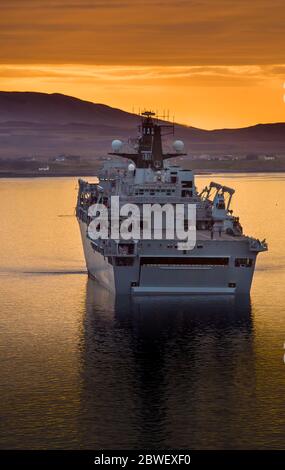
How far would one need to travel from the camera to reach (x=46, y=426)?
44.2 meters

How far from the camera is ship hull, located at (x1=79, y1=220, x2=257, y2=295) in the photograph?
6744 centimetres

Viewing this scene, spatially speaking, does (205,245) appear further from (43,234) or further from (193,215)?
(43,234)

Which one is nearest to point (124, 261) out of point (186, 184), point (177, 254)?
point (177, 254)

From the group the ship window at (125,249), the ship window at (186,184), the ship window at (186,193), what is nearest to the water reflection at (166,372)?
the ship window at (125,249)

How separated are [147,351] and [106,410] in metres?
10.9

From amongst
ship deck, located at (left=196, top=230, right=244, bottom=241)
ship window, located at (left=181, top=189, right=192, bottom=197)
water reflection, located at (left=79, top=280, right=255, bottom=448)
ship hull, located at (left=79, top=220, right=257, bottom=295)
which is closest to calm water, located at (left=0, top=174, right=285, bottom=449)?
water reflection, located at (left=79, top=280, right=255, bottom=448)

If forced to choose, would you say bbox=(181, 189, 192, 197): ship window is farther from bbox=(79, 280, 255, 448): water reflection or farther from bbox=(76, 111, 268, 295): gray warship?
bbox=(79, 280, 255, 448): water reflection

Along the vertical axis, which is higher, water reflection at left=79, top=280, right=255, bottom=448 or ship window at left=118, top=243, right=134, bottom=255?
ship window at left=118, top=243, right=134, bottom=255

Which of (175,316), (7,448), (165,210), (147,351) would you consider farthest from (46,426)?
(165,210)

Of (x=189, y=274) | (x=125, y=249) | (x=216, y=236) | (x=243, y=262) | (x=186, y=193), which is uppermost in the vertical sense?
(x=186, y=193)

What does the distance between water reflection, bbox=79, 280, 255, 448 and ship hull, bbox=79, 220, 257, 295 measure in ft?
2.51

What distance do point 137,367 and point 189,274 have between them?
49.5 ft

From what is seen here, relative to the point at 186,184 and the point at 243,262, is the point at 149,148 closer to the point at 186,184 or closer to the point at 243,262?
the point at 186,184

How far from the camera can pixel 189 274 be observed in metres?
67.8
